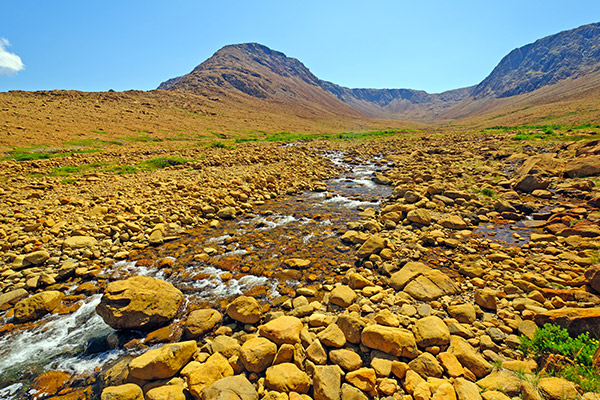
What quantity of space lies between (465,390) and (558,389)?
1.14 meters

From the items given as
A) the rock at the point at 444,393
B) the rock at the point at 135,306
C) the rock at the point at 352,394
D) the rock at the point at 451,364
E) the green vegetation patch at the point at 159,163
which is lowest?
the rock at the point at 451,364

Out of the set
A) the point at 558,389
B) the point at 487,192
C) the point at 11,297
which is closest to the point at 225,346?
the point at 558,389

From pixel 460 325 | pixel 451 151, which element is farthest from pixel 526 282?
pixel 451 151

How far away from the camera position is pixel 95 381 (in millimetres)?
4629

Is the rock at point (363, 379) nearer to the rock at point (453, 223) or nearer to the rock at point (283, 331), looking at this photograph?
the rock at point (283, 331)

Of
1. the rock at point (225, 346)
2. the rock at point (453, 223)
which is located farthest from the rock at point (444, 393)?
the rock at point (453, 223)

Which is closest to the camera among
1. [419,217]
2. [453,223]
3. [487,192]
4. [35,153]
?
[453,223]

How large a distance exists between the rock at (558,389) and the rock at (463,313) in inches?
62.1

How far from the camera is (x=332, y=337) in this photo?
14.7 feet

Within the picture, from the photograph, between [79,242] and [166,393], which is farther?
[79,242]

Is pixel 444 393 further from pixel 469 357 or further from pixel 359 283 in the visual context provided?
pixel 359 283

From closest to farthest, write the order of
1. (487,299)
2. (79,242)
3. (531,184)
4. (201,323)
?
(487,299) < (201,323) < (79,242) < (531,184)

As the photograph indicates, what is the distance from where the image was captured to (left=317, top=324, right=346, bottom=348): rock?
4425mm

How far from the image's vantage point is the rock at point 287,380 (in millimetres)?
3764
